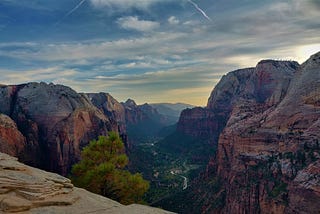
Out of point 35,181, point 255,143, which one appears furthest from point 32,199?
point 255,143

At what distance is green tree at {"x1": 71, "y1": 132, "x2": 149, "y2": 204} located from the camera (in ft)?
130

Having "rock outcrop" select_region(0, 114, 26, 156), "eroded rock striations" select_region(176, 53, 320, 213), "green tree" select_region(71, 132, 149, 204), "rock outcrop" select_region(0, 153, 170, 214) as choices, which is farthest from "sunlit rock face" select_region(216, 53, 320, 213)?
"rock outcrop" select_region(0, 114, 26, 156)

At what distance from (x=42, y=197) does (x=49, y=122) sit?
94.7 meters

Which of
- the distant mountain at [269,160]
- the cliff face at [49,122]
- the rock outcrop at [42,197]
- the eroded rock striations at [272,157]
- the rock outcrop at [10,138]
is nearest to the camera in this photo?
the rock outcrop at [42,197]

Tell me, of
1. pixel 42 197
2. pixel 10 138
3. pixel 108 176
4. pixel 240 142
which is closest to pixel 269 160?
pixel 240 142

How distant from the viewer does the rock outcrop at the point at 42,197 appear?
1817 centimetres

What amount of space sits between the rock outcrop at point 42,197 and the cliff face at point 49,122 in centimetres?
7744

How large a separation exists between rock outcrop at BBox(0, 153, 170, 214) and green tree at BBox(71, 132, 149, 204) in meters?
16.2

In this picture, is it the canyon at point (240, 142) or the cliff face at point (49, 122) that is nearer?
the canyon at point (240, 142)

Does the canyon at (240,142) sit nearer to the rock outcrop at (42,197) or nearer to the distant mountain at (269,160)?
the distant mountain at (269,160)

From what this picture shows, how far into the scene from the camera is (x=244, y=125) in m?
95.0

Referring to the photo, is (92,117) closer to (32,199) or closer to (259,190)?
(259,190)

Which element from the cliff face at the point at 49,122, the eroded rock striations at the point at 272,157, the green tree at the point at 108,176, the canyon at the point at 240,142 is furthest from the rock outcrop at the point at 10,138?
the eroded rock striations at the point at 272,157

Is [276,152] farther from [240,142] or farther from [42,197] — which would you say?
[42,197]
